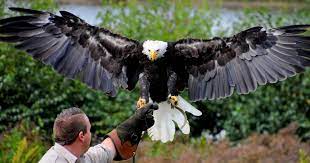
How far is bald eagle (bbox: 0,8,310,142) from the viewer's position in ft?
22.3

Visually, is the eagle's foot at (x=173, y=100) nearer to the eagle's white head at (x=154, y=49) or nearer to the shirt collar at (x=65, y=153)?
the eagle's white head at (x=154, y=49)

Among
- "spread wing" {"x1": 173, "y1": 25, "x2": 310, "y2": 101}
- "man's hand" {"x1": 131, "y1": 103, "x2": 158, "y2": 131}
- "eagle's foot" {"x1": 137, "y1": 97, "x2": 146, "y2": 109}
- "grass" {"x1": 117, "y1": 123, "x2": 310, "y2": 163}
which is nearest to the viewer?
"man's hand" {"x1": 131, "y1": 103, "x2": 158, "y2": 131}

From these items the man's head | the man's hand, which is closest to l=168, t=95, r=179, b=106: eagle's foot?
the man's hand

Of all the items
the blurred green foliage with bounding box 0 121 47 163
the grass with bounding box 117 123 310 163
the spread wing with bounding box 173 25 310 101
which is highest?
the spread wing with bounding box 173 25 310 101

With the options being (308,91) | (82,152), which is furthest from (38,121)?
(82,152)

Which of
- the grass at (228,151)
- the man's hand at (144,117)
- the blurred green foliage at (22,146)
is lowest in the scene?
the grass at (228,151)

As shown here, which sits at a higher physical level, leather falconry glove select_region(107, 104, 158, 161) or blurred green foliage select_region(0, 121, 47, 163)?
leather falconry glove select_region(107, 104, 158, 161)

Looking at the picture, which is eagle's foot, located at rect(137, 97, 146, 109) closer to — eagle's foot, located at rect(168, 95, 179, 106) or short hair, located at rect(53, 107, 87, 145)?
eagle's foot, located at rect(168, 95, 179, 106)

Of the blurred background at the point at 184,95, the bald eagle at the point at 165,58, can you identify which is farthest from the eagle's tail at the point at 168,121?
the blurred background at the point at 184,95

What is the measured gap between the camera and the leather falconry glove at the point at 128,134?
16.9 ft

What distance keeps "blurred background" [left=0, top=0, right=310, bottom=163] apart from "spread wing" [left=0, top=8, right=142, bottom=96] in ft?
5.50

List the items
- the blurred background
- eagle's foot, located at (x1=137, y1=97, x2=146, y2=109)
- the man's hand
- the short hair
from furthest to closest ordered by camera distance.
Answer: the blurred background → eagle's foot, located at (x1=137, y1=97, x2=146, y2=109) → the man's hand → the short hair

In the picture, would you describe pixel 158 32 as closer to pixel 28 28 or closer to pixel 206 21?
pixel 206 21

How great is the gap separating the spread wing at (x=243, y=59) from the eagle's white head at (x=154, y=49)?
195mm
